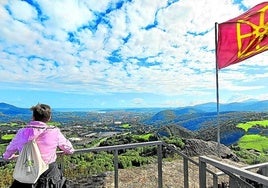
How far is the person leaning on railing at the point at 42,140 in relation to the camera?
3166mm

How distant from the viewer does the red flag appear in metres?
5.73

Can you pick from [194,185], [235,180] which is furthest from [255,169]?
[194,185]

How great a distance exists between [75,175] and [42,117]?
1643 mm

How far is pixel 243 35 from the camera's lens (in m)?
5.89

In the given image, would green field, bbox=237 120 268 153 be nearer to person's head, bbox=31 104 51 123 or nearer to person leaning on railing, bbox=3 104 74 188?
person leaning on railing, bbox=3 104 74 188

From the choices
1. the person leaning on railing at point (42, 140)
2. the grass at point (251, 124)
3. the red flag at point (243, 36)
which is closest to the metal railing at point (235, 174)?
→ the person leaning on railing at point (42, 140)

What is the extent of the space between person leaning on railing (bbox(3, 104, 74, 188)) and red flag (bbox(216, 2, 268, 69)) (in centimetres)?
346

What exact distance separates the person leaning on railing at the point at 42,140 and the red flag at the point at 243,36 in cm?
346

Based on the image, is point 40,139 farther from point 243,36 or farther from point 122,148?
point 243,36

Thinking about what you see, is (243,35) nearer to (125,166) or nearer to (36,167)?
(125,166)

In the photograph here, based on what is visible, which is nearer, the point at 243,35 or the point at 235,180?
the point at 235,180

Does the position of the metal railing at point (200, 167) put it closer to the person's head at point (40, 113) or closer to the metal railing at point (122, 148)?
the metal railing at point (122, 148)

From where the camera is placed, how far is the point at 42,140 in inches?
126

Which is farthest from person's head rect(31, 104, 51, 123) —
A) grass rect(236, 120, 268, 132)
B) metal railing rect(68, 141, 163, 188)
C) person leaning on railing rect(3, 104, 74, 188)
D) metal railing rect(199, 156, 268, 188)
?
grass rect(236, 120, 268, 132)
